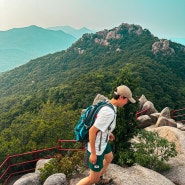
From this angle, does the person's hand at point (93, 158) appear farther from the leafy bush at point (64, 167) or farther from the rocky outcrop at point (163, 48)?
the rocky outcrop at point (163, 48)

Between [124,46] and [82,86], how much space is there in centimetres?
6015

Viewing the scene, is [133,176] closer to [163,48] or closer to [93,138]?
[93,138]

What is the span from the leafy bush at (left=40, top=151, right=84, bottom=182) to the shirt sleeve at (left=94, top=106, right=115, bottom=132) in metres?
3.37

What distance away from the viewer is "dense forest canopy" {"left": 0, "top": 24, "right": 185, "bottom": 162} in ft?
74.6

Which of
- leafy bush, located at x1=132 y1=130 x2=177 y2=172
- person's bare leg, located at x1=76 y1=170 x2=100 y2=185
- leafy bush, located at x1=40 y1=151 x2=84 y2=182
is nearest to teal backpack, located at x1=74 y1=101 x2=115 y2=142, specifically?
person's bare leg, located at x1=76 y1=170 x2=100 y2=185

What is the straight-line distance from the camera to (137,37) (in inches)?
4409

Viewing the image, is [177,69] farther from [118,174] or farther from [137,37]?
[118,174]

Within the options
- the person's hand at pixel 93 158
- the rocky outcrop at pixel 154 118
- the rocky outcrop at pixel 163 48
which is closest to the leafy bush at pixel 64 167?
the person's hand at pixel 93 158

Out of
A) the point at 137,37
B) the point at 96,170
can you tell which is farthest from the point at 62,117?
the point at 137,37

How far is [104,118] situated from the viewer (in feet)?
15.3

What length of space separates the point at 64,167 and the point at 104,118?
3521mm

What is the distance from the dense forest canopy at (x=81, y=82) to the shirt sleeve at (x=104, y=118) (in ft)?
10.4

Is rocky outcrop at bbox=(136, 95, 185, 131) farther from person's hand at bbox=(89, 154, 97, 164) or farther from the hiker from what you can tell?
person's hand at bbox=(89, 154, 97, 164)

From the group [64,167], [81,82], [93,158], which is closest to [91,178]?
[93,158]
